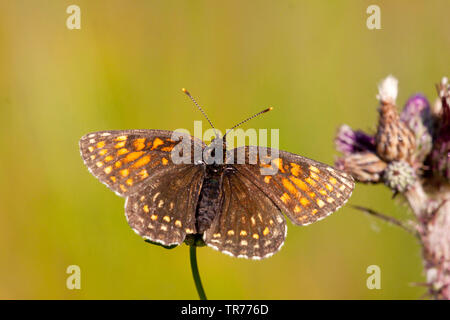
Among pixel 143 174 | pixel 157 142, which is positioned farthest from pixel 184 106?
pixel 143 174

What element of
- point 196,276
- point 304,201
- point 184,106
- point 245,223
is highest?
point 184,106

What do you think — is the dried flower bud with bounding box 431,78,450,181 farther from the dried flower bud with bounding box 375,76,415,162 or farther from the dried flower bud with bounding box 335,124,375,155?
the dried flower bud with bounding box 335,124,375,155

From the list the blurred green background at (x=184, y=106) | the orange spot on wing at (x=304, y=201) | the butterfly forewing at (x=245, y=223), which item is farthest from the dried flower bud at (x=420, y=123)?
the blurred green background at (x=184, y=106)

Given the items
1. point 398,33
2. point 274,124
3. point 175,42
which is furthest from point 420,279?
point 175,42

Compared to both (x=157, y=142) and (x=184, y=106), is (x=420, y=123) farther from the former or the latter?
(x=184, y=106)

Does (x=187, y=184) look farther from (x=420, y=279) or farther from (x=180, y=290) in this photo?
(x=420, y=279)

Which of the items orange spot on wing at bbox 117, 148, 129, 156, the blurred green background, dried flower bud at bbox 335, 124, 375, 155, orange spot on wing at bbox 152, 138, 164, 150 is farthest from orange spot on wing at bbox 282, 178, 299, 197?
the blurred green background

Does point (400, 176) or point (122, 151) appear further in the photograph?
point (122, 151)

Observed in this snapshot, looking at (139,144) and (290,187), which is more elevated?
(139,144)
